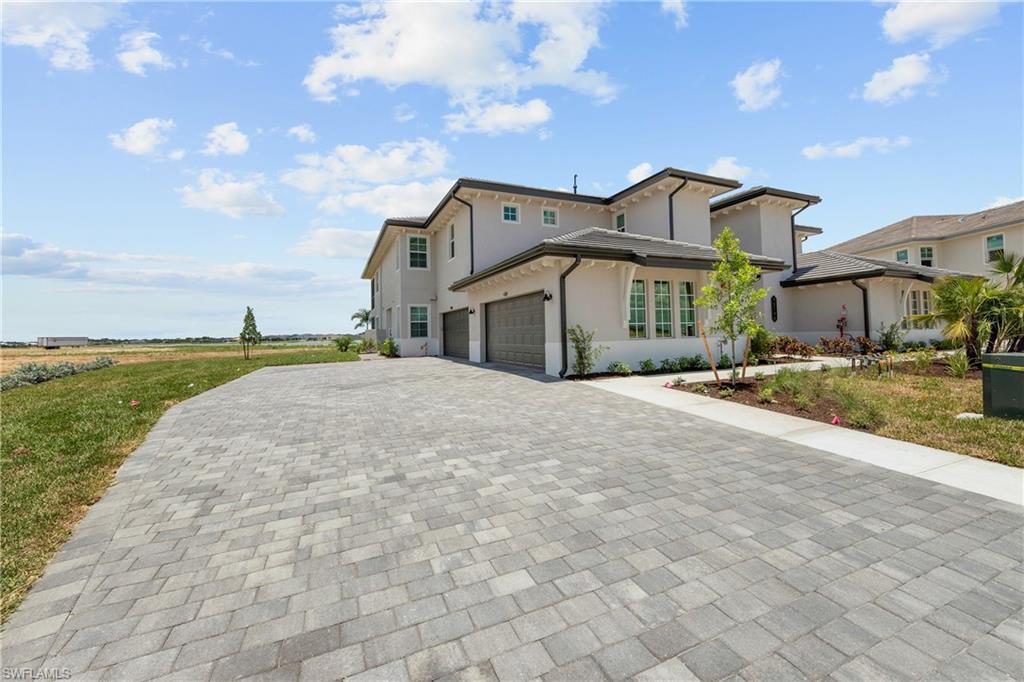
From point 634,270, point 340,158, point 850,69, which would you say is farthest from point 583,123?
point 340,158

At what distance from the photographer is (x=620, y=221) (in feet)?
63.1

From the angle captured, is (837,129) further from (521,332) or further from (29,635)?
(29,635)

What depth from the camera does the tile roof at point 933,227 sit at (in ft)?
78.4

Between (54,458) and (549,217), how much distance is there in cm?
1667

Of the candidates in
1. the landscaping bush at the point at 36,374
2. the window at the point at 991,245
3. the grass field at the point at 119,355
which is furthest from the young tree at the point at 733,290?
the grass field at the point at 119,355

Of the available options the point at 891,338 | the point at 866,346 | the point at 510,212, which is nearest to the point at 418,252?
the point at 510,212

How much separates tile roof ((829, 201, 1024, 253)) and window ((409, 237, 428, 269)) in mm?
29456

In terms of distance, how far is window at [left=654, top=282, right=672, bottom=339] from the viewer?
13305 millimetres

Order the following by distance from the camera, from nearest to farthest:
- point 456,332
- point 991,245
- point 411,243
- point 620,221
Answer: point 620,221 < point 456,332 < point 411,243 < point 991,245

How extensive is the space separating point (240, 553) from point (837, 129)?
14.7 metres

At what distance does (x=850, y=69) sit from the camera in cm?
916

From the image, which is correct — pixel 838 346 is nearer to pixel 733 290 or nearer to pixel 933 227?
pixel 733 290

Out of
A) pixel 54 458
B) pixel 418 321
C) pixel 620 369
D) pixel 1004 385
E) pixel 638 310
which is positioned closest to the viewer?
pixel 54 458

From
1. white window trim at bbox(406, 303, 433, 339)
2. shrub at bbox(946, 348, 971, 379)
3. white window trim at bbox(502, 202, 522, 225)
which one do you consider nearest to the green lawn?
white window trim at bbox(406, 303, 433, 339)
